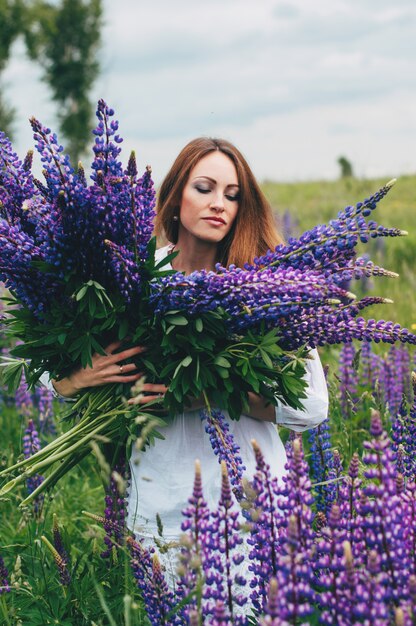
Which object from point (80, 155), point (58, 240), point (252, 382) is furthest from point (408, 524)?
point (80, 155)

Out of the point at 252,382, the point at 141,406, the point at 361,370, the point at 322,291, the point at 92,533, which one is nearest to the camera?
the point at 92,533

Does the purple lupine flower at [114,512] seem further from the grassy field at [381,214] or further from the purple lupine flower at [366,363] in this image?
the grassy field at [381,214]

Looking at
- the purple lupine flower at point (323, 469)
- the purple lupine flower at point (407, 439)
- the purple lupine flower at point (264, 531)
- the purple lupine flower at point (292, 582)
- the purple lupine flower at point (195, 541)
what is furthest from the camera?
the purple lupine flower at point (323, 469)

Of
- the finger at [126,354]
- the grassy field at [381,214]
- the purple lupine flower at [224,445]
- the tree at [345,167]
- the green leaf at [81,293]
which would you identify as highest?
the tree at [345,167]

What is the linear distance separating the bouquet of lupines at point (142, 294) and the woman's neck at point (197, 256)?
80 centimetres

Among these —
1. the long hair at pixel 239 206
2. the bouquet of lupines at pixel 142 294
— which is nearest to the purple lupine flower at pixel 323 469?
the bouquet of lupines at pixel 142 294

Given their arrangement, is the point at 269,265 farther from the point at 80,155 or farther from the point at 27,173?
the point at 80,155

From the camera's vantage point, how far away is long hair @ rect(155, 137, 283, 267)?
348 centimetres

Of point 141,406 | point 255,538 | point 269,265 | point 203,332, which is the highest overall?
point 269,265

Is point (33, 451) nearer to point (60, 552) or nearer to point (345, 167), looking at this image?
point (60, 552)

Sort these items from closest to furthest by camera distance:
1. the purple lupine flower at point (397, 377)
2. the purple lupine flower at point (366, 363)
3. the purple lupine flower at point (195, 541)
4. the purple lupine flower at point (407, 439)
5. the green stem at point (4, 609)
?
the purple lupine flower at point (195, 541) → the green stem at point (4, 609) → the purple lupine flower at point (407, 439) → the purple lupine flower at point (397, 377) → the purple lupine flower at point (366, 363)

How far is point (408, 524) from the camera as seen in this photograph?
80.0 inches

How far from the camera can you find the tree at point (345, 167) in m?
18.0

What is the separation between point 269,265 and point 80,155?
1253 inches
